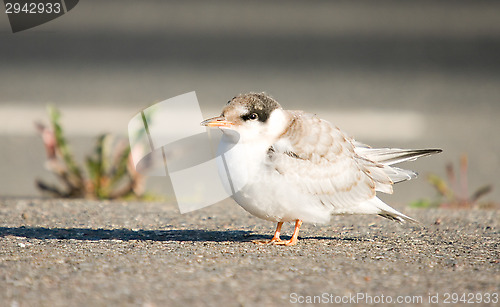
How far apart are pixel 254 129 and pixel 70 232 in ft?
4.08

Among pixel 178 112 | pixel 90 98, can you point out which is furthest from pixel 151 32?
pixel 178 112

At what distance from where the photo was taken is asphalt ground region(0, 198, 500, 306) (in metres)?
2.77

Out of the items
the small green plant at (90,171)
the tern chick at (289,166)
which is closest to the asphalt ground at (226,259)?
the tern chick at (289,166)

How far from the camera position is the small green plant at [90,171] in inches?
204

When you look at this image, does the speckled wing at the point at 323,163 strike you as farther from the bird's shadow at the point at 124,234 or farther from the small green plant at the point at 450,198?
the small green plant at the point at 450,198

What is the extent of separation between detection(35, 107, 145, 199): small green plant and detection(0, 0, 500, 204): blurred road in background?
1.32 m

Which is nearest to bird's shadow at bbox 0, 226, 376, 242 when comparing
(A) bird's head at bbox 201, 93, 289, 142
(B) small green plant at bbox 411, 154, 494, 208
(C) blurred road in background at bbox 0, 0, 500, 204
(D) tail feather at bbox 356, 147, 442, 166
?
(D) tail feather at bbox 356, 147, 442, 166

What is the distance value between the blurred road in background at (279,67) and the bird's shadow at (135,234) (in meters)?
2.53

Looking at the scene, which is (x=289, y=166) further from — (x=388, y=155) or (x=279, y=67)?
(x=279, y=67)

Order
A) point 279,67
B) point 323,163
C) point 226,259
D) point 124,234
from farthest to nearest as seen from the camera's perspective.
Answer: point 279,67, point 124,234, point 323,163, point 226,259

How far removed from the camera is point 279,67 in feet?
28.5

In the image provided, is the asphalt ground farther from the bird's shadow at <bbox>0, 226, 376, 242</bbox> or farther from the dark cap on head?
the dark cap on head

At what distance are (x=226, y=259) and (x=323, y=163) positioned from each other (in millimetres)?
813

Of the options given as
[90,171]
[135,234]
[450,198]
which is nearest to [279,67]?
[450,198]
